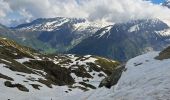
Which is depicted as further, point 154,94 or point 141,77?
point 141,77

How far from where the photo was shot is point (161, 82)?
29.9 m

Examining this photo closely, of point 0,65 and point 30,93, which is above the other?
point 0,65

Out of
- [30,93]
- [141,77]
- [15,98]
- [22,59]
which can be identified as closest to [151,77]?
[141,77]

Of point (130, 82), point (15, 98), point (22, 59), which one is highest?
point (22, 59)

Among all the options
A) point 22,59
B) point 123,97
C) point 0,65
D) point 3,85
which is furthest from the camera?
point 22,59

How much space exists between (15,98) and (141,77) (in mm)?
31086

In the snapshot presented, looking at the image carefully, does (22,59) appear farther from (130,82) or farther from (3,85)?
(130,82)

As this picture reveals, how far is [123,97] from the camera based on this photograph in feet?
97.3

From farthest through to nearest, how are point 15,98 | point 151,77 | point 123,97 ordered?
point 15,98
point 151,77
point 123,97

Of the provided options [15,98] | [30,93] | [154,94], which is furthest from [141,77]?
[30,93]

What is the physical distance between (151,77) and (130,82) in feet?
9.59

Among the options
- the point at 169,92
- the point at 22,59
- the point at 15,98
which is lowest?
the point at 169,92

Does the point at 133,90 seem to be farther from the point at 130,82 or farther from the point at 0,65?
the point at 0,65

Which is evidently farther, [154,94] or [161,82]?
[161,82]
